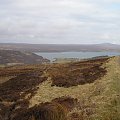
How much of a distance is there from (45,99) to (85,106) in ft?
15.8

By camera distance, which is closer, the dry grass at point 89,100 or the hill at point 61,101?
the dry grass at point 89,100

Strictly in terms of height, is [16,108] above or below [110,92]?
below

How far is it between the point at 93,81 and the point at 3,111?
11510 mm

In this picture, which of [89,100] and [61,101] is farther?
[61,101]

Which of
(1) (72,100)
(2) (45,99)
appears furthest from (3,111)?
(1) (72,100)

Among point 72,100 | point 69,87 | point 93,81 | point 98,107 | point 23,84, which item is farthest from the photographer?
point 23,84

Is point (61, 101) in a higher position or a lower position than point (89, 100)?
lower

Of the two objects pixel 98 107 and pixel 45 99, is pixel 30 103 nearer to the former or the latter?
pixel 45 99

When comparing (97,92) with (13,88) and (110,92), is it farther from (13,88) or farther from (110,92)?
(13,88)

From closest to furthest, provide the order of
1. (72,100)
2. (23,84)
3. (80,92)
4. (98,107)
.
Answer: (98,107) < (72,100) < (80,92) < (23,84)

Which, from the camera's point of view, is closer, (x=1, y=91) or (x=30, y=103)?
(x=30, y=103)

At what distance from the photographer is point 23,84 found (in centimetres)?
3550

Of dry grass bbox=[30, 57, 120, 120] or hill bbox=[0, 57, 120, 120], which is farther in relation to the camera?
hill bbox=[0, 57, 120, 120]

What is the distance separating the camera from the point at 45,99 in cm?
2500
